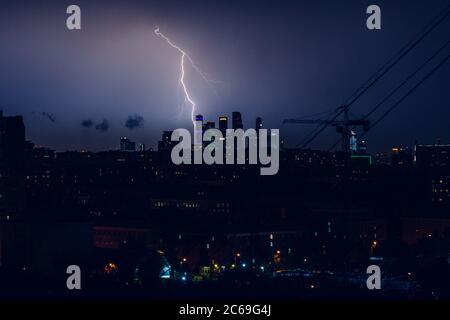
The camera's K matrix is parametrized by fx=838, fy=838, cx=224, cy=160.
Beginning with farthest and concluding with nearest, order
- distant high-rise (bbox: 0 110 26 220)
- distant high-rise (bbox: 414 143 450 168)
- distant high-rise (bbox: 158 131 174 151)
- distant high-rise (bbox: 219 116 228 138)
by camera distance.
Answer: distant high-rise (bbox: 414 143 450 168) → distant high-rise (bbox: 158 131 174 151) → distant high-rise (bbox: 219 116 228 138) → distant high-rise (bbox: 0 110 26 220)

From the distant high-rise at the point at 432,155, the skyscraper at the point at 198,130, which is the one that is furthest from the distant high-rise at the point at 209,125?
the distant high-rise at the point at 432,155

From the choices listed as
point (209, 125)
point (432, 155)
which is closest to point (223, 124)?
point (209, 125)

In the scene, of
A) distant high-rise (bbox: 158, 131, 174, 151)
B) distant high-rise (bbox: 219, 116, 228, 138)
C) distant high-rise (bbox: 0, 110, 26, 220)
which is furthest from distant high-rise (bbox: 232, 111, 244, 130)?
distant high-rise (bbox: 0, 110, 26, 220)

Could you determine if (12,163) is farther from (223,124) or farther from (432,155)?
(432,155)

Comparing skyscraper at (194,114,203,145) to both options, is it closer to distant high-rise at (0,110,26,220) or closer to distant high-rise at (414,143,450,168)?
distant high-rise at (0,110,26,220)

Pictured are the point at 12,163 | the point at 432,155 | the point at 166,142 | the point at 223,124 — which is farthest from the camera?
the point at 432,155

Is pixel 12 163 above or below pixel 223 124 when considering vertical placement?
below

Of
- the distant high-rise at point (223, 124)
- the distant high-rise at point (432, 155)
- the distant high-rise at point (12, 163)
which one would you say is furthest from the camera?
the distant high-rise at point (432, 155)

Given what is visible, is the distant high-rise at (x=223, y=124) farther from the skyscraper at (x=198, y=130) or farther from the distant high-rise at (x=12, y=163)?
the distant high-rise at (x=12, y=163)

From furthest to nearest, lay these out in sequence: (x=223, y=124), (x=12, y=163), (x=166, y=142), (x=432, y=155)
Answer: (x=432, y=155) → (x=166, y=142) → (x=223, y=124) → (x=12, y=163)

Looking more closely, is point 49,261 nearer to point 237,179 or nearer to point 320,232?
point 320,232
